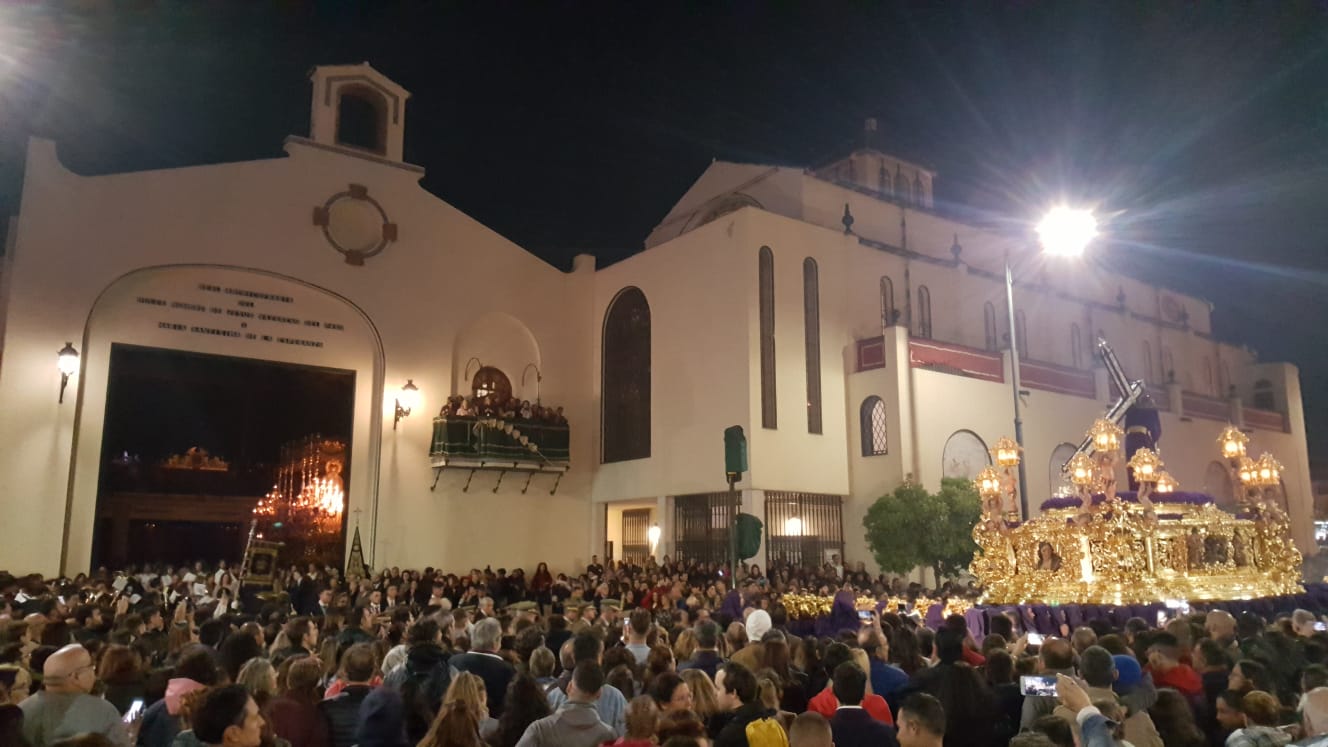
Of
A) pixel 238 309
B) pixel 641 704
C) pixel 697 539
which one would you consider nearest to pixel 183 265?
pixel 238 309

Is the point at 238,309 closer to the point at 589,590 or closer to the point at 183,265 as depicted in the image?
the point at 183,265

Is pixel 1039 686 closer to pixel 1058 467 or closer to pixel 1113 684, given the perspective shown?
pixel 1113 684

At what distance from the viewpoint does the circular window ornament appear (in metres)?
23.5

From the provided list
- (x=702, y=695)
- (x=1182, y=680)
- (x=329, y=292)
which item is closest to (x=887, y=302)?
(x=329, y=292)

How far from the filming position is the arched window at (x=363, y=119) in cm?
2469

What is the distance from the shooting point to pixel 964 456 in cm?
2662

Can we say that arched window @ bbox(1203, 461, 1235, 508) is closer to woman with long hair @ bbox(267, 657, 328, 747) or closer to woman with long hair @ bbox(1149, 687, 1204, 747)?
woman with long hair @ bbox(1149, 687, 1204, 747)

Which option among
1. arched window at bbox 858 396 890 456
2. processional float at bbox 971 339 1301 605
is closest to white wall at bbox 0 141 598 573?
arched window at bbox 858 396 890 456

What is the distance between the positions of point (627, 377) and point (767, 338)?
16.3 ft

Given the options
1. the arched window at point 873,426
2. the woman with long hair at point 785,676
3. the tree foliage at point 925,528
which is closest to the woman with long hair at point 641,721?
the woman with long hair at point 785,676

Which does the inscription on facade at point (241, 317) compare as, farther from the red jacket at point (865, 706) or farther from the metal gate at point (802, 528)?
the red jacket at point (865, 706)

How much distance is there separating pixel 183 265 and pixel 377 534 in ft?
26.4

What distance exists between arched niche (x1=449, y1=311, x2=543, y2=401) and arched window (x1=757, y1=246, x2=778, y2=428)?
22.8 feet

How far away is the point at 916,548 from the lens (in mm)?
22891
